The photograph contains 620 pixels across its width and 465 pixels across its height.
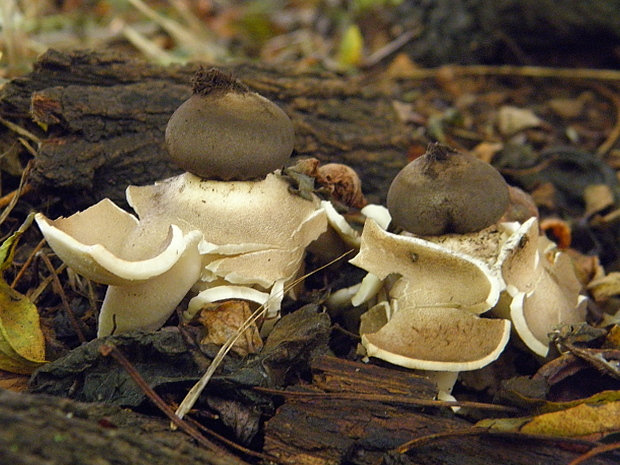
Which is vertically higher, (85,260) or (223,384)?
(85,260)

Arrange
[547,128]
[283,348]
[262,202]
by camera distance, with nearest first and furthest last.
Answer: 1. [283,348]
2. [262,202]
3. [547,128]

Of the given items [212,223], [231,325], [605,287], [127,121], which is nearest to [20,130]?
[127,121]

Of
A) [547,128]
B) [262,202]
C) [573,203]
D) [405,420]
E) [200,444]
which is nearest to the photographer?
[200,444]

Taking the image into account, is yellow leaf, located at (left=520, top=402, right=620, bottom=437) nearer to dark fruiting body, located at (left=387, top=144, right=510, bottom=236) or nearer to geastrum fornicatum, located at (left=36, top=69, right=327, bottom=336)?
dark fruiting body, located at (left=387, top=144, right=510, bottom=236)

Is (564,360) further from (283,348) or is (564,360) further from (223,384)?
(223,384)

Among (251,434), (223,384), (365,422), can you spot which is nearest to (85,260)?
(223,384)

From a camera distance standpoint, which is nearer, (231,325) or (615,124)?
(231,325)

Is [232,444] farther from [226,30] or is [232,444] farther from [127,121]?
[226,30]
